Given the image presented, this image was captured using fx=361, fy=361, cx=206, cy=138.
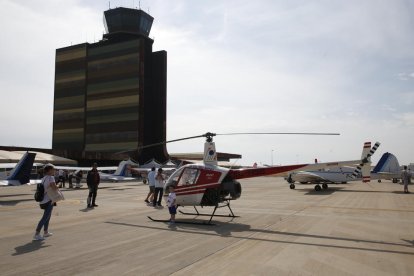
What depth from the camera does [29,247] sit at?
27.7 ft

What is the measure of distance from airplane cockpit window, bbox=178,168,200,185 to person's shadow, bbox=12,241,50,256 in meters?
5.77

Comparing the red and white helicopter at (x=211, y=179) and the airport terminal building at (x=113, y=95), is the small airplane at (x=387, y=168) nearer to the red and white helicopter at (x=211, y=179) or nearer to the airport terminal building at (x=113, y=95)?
the red and white helicopter at (x=211, y=179)

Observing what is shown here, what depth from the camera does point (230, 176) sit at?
43.6ft

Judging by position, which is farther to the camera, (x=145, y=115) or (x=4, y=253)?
(x=145, y=115)

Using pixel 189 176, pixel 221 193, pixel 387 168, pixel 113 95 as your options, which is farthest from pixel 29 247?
pixel 113 95

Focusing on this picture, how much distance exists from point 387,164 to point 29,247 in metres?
31.2

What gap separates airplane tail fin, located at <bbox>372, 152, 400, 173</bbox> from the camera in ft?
105

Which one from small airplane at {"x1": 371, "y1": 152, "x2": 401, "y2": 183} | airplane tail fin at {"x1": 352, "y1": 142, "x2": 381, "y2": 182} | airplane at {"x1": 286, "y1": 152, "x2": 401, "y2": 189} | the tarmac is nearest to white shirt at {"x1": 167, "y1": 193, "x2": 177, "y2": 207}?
the tarmac

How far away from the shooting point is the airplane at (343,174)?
98.3 ft

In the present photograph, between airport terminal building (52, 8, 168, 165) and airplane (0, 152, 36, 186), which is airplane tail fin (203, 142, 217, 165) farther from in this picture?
airport terminal building (52, 8, 168, 165)

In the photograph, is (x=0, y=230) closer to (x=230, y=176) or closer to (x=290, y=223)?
(x=230, y=176)

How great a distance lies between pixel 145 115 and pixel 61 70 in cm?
2483

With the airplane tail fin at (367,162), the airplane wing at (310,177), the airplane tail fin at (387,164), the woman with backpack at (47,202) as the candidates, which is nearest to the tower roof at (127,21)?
the airplane wing at (310,177)

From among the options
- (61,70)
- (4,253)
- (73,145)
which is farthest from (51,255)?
(61,70)
